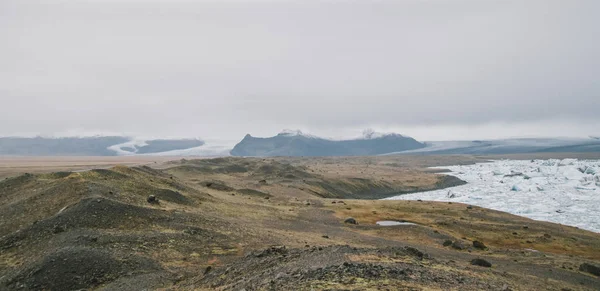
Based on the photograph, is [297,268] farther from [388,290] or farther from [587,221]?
[587,221]

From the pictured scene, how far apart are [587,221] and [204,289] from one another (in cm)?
8413

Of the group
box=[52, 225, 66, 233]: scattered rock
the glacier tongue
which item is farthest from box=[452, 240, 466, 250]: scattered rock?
the glacier tongue

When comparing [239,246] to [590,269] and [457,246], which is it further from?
[590,269]

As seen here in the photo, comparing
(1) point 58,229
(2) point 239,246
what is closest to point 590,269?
(2) point 239,246

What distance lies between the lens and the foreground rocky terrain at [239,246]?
22.8m

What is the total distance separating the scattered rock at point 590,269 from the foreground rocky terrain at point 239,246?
0.10m

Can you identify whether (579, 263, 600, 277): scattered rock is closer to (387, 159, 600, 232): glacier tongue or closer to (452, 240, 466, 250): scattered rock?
(452, 240, 466, 250): scattered rock

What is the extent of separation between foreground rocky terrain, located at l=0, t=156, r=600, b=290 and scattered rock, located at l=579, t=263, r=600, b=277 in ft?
0.32

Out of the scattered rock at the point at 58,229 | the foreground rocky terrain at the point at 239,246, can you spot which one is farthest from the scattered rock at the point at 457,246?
the scattered rock at the point at 58,229

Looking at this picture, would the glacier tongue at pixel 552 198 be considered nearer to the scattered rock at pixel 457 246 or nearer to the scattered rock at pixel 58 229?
the scattered rock at pixel 457 246

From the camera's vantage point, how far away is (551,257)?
40062 millimetres

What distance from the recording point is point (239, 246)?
114 feet

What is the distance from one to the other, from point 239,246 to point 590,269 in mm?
33689

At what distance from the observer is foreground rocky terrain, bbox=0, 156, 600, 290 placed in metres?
22.8
